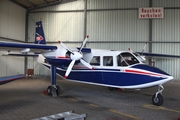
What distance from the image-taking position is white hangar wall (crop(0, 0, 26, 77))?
1883cm

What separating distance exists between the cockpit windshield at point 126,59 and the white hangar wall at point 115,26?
33.3 ft

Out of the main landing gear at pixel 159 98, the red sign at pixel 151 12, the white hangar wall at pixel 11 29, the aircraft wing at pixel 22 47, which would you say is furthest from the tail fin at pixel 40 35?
the red sign at pixel 151 12

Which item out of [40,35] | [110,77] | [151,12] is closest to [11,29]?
[40,35]

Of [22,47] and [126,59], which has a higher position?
[22,47]

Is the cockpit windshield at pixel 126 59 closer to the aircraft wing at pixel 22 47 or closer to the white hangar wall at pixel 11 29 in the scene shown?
the aircraft wing at pixel 22 47

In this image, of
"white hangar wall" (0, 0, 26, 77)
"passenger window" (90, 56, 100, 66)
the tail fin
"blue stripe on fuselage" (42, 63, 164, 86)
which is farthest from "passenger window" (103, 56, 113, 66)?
"white hangar wall" (0, 0, 26, 77)

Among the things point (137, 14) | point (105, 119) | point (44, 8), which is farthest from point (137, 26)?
point (105, 119)

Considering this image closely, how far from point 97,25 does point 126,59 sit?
11546 millimetres

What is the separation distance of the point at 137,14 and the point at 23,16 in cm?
1289

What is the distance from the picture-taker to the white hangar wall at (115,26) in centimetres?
1911

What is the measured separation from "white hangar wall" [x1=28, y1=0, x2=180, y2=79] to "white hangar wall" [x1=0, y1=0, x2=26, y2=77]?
139cm

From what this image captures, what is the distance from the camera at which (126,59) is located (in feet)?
32.3

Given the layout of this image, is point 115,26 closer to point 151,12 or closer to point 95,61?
point 151,12

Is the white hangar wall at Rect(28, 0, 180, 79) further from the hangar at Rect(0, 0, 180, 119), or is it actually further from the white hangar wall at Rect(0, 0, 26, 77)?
the white hangar wall at Rect(0, 0, 26, 77)
